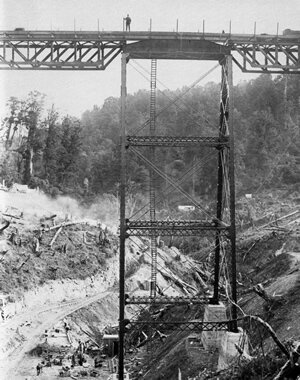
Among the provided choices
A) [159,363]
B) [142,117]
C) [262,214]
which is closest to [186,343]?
[159,363]

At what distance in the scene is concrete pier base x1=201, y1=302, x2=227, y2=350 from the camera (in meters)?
15.7

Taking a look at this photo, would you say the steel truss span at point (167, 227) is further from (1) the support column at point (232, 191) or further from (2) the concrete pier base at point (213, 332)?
(2) the concrete pier base at point (213, 332)

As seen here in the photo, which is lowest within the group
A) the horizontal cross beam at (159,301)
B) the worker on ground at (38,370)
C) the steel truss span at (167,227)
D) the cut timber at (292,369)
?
the worker on ground at (38,370)

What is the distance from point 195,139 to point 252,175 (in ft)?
162

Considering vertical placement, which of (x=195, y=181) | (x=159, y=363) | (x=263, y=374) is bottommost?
(x=159, y=363)

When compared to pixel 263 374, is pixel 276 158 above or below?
above

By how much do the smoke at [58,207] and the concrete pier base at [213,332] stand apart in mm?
21614

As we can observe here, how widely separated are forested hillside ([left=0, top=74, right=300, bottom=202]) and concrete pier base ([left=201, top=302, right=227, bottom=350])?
34.4 meters

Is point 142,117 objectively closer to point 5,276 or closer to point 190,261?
point 190,261

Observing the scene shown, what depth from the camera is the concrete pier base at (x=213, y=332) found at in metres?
15.7

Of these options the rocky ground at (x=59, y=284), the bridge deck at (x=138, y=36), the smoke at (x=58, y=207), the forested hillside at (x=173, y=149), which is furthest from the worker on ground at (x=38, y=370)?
the forested hillside at (x=173, y=149)

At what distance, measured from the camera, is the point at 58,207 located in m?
54.4

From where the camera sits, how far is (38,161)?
61.6m

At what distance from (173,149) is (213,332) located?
55.9 meters
